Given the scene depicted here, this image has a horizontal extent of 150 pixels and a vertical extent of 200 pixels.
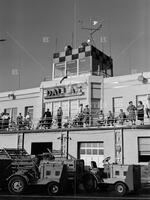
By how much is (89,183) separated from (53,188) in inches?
82.2

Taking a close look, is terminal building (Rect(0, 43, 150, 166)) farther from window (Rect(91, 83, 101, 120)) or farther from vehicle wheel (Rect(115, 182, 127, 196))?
vehicle wheel (Rect(115, 182, 127, 196))

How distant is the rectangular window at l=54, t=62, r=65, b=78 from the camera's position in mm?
25050

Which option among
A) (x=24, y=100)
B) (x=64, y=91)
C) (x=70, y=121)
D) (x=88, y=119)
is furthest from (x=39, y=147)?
(x=24, y=100)

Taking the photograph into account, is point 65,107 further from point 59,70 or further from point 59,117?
point 59,70

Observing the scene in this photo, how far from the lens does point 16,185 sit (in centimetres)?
1166

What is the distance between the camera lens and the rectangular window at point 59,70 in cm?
2505

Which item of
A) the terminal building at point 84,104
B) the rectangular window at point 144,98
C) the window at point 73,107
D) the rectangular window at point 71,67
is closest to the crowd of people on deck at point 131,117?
the terminal building at point 84,104

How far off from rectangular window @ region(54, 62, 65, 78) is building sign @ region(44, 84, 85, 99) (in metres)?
2.11

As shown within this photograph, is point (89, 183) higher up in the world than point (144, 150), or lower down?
lower down

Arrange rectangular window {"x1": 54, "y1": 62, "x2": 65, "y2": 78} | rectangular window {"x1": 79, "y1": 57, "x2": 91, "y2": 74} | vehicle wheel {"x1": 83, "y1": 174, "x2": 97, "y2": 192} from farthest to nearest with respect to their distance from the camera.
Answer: rectangular window {"x1": 54, "y1": 62, "x2": 65, "y2": 78} < rectangular window {"x1": 79, "y1": 57, "x2": 91, "y2": 74} < vehicle wheel {"x1": 83, "y1": 174, "x2": 97, "y2": 192}

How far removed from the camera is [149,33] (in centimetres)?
819

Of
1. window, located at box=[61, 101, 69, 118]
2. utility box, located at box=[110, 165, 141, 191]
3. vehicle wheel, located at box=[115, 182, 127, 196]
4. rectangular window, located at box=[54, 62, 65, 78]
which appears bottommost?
vehicle wheel, located at box=[115, 182, 127, 196]

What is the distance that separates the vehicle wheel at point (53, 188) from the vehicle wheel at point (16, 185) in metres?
1.02

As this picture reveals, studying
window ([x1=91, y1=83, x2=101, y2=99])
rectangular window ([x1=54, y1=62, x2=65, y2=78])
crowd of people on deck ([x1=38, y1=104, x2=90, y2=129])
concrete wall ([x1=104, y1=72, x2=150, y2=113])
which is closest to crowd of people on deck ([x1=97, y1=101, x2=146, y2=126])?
crowd of people on deck ([x1=38, y1=104, x2=90, y2=129])
